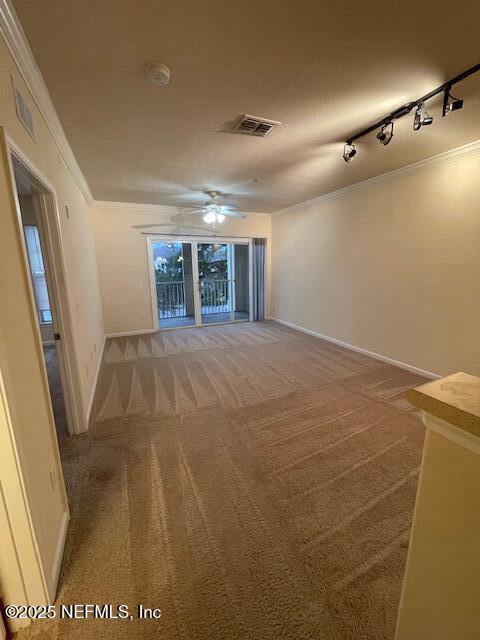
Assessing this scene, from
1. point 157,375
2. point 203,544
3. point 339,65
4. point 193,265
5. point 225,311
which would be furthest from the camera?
point 225,311

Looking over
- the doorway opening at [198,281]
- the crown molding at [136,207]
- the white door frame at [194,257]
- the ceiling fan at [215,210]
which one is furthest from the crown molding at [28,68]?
the doorway opening at [198,281]

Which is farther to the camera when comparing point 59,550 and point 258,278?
point 258,278

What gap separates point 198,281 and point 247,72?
13.9 ft

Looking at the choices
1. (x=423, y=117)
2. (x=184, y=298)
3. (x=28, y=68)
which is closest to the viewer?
(x=28, y=68)

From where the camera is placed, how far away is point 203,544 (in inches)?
53.8

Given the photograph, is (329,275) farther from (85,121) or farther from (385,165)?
(85,121)

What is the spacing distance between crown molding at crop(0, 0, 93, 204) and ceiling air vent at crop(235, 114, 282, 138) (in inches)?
52.3

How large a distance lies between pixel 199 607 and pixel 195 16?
8.67 feet

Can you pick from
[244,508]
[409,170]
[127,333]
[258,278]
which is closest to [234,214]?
[409,170]

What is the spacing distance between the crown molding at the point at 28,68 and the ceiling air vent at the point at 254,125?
1329 millimetres

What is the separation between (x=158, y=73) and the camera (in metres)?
1.54

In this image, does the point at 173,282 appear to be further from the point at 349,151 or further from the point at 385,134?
the point at 385,134

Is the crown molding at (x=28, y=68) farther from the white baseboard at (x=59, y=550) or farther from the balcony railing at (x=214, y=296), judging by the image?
the balcony railing at (x=214, y=296)

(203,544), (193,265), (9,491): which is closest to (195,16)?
(9,491)
